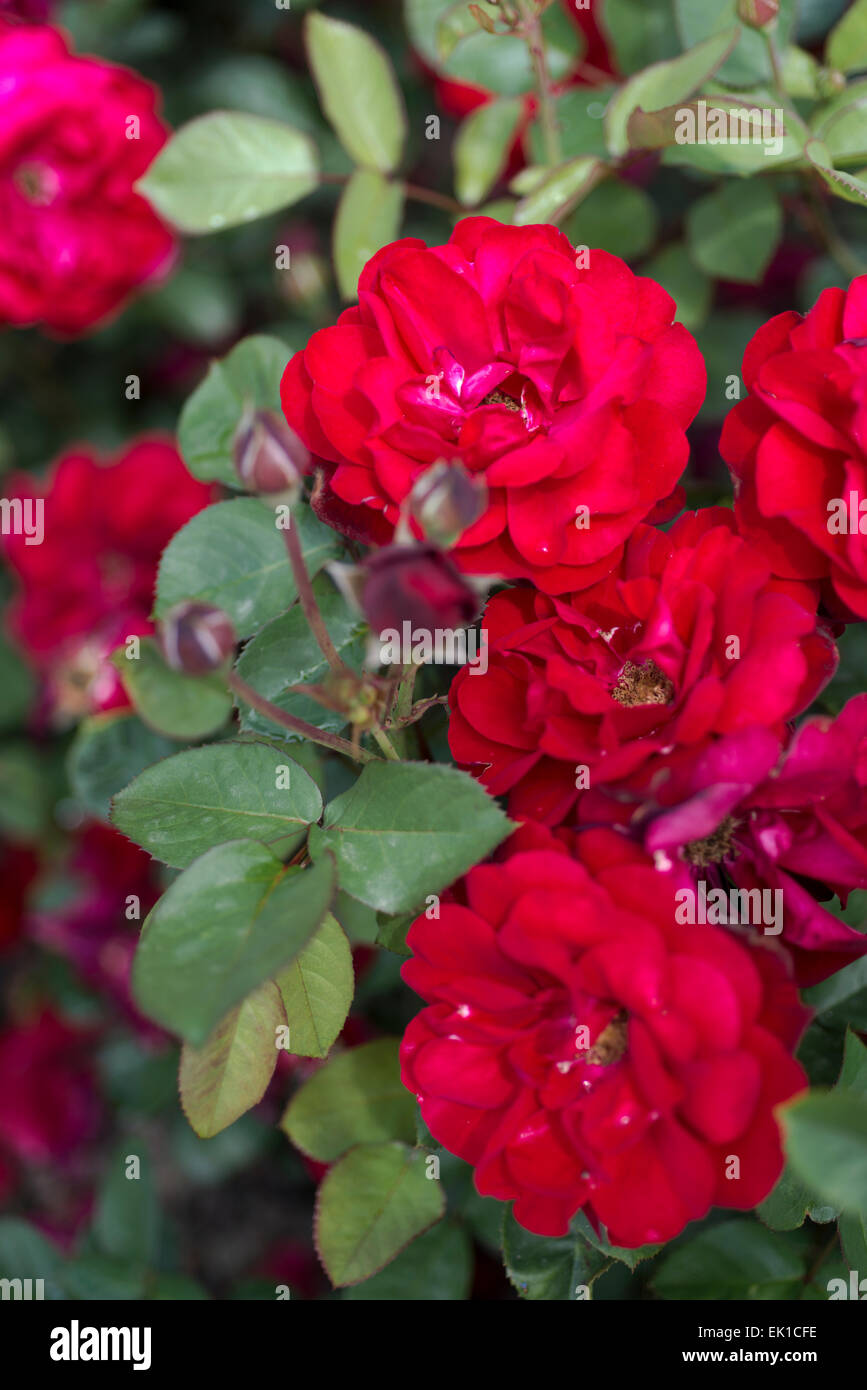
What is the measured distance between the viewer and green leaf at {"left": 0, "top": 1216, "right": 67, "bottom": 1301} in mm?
996

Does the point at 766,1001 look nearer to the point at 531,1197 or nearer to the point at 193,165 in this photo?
the point at 531,1197

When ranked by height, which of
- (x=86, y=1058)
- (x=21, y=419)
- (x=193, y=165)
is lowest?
(x=86, y=1058)

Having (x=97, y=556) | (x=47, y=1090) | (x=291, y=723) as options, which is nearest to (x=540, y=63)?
(x=291, y=723)

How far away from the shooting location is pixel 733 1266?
27.8 inches

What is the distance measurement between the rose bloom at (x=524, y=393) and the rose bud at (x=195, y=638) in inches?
4.3

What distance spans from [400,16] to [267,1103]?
1405mm

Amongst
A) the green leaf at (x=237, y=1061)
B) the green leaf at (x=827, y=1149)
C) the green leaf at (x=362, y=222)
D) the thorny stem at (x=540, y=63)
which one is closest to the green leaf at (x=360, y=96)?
the green leaf at (x=362, y=222)

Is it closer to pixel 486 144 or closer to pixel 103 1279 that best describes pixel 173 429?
pixel 486 144

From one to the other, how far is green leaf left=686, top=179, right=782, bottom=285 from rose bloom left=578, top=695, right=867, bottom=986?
484 mm

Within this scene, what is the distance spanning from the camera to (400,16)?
1.43 meters

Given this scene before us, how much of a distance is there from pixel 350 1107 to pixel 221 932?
1.10 feet

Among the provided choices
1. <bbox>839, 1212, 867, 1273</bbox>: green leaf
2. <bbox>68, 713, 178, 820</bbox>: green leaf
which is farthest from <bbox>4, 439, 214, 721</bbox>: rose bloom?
<bbox>839, 1212, 867, 1273</bbox>: green leaf

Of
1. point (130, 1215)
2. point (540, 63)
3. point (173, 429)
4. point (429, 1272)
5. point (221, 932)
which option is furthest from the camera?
point (173, 429)

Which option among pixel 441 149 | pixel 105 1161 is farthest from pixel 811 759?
pixel 441 149
